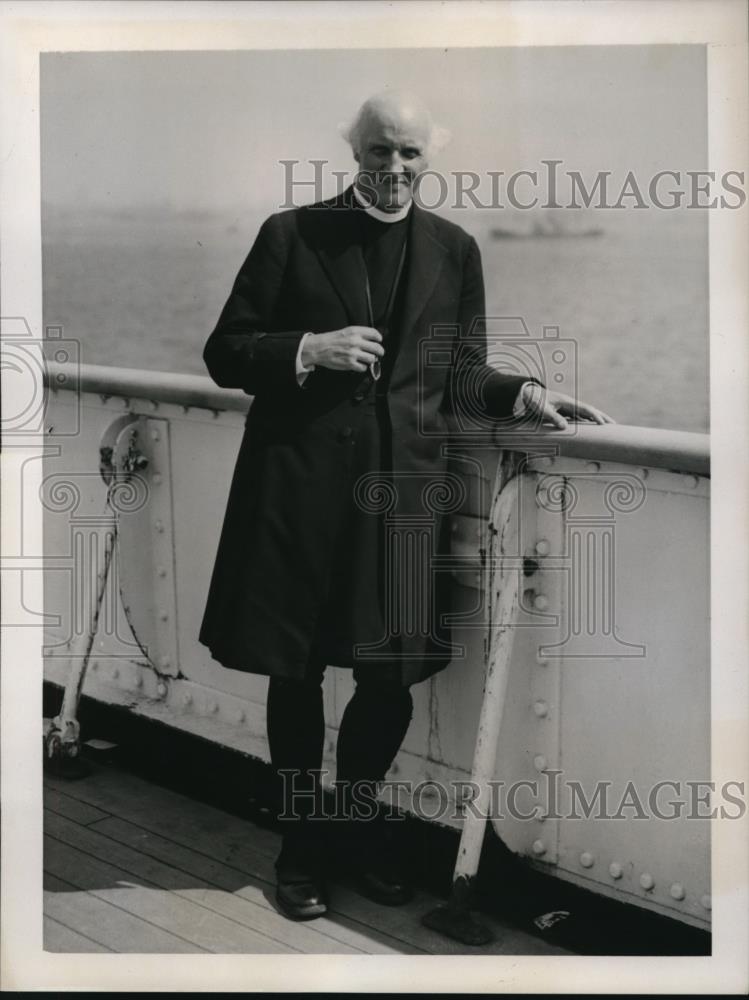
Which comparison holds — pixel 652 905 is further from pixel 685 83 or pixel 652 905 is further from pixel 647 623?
pixel 685 83

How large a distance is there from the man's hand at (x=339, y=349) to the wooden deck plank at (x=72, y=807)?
119 centimetres

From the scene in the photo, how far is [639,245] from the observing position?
2436 mm

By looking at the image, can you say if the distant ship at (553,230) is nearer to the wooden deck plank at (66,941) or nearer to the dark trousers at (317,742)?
the dark trousers at (317,742)

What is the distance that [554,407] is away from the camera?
239 cm

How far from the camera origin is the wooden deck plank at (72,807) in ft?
9.14

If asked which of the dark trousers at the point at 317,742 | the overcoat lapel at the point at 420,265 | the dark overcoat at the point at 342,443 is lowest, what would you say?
the dark trousers at the point at 317,742

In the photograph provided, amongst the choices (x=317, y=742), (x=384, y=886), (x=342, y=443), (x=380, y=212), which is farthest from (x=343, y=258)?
(x=384, y=886)

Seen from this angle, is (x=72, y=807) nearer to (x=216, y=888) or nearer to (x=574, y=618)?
(x=216, y=888)

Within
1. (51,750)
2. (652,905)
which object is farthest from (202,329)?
(652,905)

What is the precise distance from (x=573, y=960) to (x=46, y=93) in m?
2.04

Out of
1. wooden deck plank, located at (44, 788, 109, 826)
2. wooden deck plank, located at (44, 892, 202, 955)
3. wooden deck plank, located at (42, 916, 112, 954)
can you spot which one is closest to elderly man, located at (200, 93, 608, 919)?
wooden deck plank, located at (44, 892, 202, 955)

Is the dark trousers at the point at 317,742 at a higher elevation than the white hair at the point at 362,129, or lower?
lower

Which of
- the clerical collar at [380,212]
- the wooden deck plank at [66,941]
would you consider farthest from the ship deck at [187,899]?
the clerical collar at [380,212]

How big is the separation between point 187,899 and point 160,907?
57mm
